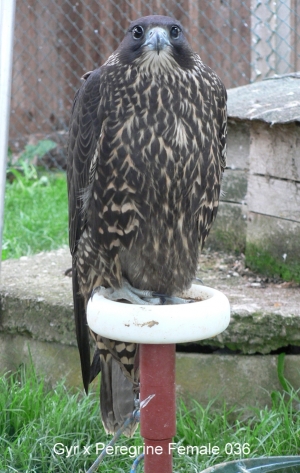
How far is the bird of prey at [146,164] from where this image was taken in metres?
2.29

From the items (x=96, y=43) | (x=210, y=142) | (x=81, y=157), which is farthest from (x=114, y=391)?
(x=96, y=43)

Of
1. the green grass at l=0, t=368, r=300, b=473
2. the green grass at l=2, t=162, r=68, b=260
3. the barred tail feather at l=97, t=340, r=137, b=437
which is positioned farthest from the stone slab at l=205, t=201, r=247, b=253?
the barred tail feather at l=97, t=340, r=137, b=437

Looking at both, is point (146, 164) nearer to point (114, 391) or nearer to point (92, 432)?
point (114, 391)

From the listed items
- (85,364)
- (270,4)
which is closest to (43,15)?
(270,4)

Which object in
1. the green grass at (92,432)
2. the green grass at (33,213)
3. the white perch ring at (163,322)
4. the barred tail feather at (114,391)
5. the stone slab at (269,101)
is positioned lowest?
the green grass at (92,432)

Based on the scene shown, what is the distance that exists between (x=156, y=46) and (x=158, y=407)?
3.66ft

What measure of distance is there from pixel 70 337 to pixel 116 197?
3.28ft

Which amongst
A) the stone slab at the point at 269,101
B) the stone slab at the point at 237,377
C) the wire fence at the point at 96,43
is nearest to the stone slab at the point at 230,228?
the stone slab at the point at 269,101

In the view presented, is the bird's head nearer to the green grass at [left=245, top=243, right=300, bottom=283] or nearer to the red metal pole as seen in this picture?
the red metal pole

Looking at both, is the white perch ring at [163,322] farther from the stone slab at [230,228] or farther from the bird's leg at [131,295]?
the stone slab at [230,228]

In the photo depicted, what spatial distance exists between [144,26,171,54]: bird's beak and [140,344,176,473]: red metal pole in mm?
973

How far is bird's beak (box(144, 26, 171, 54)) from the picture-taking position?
2281 millimetres

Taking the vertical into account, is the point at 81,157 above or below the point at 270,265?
above

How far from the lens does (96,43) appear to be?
688 cm
